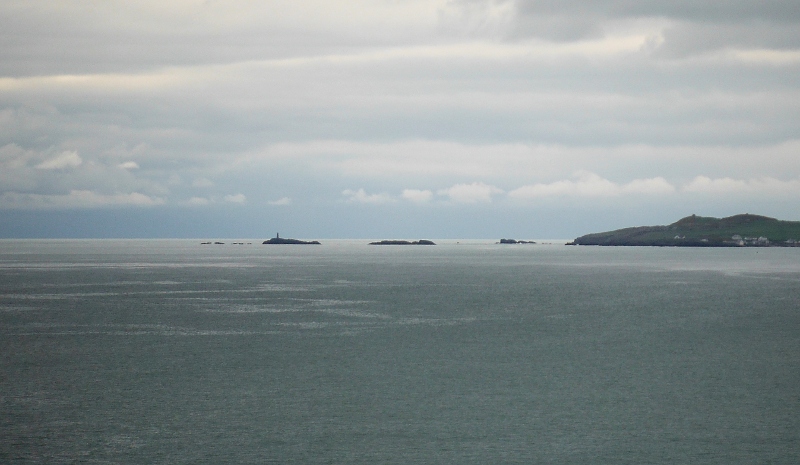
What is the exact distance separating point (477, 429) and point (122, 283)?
3534 inches

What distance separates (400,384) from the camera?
35656mm

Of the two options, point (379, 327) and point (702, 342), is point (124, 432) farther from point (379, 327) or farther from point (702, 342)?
point (702, 342)

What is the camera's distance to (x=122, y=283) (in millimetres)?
107938

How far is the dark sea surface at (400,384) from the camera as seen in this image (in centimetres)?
2581

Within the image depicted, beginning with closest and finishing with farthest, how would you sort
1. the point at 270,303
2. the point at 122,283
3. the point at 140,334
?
the point at 140,334 < the point at 270,303 < the point at 122,283

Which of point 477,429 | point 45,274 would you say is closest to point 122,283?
point 45,274

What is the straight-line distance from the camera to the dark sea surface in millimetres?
25812

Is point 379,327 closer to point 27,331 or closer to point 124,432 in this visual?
point 27,331

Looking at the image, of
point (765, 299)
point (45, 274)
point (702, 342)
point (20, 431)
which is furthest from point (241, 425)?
point (45, 274)

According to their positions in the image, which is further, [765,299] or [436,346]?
[765,299]

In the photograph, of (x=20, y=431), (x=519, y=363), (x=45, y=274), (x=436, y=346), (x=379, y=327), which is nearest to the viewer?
(x=20, y=431)

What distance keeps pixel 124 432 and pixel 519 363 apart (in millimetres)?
21168

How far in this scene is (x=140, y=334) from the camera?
52938mm

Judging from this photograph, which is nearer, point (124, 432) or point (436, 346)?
point (124, 432)
